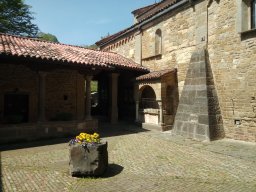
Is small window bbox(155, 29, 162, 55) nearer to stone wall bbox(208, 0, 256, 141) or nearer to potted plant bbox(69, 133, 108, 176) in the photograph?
stone wall bbox(208, 0, 256, 141)

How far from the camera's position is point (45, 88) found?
1369 cm

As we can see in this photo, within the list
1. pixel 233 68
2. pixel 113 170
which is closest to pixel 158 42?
pixel 233 68

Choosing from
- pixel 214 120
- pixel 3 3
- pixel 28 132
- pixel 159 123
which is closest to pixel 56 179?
pixel 28 132

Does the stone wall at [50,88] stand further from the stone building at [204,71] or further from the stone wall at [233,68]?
the stone wall at [233,68]

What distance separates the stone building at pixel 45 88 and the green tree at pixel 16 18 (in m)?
12.0

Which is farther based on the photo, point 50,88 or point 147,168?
point 50,88

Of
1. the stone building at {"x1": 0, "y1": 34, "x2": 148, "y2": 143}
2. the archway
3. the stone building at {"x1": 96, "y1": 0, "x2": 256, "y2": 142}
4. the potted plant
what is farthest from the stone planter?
the archway

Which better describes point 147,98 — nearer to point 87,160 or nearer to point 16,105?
point 16,105

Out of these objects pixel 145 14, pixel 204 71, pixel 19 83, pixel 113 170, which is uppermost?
pixel 145 14

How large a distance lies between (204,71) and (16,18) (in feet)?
69.9

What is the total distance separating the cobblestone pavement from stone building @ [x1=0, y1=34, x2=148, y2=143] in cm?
185

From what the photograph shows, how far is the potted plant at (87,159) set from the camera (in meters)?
5.96

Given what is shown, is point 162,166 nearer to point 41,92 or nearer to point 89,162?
point 89,162

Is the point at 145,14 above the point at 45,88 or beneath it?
above
